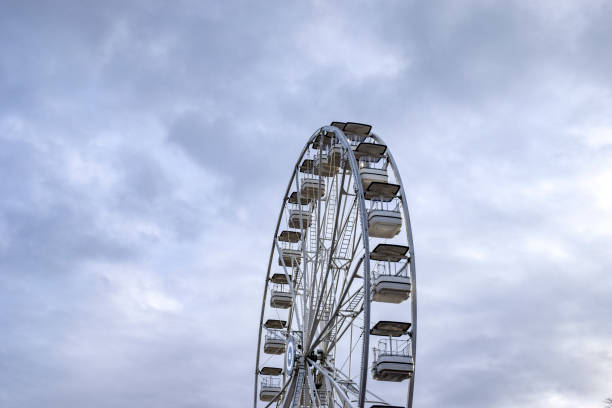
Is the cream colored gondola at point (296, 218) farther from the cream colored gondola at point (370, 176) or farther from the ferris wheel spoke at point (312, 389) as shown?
the ferris wheel spoke at point (312, 389)

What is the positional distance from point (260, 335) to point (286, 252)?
12.9 feet

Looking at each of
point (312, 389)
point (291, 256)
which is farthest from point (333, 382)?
point (291, 256)

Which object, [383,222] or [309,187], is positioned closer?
[383,222]

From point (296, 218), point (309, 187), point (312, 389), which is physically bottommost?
point (312, 389)

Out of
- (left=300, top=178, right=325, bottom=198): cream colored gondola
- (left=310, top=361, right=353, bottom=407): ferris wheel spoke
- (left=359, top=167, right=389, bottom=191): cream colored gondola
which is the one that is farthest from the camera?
(left=300, top=178, right=325, bottom=198): cream colored gondola

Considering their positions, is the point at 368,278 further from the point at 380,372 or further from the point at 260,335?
the point at 260,335

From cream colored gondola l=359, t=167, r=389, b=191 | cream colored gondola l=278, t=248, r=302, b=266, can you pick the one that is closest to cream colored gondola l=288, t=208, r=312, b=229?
cream colored gondola l=278, t=248, r=302, b=266

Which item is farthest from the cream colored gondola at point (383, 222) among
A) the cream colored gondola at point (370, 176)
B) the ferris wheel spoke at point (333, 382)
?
the ferris wheel spoke at point (333, 382)

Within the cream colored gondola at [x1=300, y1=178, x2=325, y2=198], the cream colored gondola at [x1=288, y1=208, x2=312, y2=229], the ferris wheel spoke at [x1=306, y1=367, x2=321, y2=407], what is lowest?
the ferris wheel spoke at [x1=306, y1=367, x2=321, y2=407]

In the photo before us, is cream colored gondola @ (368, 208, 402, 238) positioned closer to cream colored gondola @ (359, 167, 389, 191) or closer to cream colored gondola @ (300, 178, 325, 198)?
cream colored gondola @ (359, 167, 389, 191)

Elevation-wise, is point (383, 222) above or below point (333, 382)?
above

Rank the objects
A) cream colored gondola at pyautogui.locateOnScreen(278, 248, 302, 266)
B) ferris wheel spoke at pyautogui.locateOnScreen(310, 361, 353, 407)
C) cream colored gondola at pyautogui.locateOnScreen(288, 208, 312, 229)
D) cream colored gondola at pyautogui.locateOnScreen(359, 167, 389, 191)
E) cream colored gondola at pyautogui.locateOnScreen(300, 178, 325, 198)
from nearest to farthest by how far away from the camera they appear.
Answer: ferris wheel spoke at pyautogui.locateOnScreen(310, 361, 353, 407), cream colored gondola at pyautogui.locateOnScreen(359, 167, 389, 191), cream colored gondola at pyautogui.locateOnScreen(300, 178, 325, 198), cream colored gondola at pyautogui.locateOnScreen(288, 208, 312, 229), cream colored gondola at pyautogui.locateOnScreen(278, 248, 302, 266)

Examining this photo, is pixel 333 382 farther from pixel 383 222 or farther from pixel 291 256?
pixel 291 256

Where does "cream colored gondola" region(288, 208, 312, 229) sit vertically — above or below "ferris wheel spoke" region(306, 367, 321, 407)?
above
